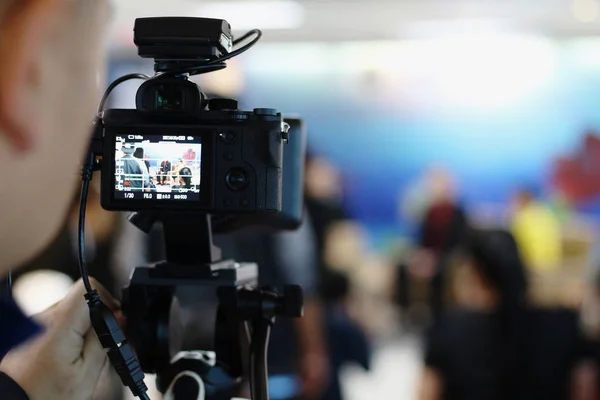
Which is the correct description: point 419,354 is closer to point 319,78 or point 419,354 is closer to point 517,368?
point 517,368

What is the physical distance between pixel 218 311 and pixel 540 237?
373cm

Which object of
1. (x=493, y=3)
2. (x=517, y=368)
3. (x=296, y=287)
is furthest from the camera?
(x=493, y=3)

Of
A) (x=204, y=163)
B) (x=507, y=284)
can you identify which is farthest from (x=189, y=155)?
(x=507, y=284)

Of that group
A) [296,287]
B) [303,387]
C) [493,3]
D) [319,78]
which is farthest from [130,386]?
[319,78]

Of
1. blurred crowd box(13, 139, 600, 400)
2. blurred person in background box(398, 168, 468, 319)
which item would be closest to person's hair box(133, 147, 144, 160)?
blurred crowd box(13, 139, 600, 400)

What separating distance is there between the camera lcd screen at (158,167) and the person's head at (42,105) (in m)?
0.43

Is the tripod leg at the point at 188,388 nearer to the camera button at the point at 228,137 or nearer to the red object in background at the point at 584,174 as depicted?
the camera button at the point at 228,137

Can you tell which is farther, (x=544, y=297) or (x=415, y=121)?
(x=415, y=121)

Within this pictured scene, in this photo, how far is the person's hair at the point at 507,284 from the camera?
9.61ft

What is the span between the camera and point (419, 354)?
4.55 m

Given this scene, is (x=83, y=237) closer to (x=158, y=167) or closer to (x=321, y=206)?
(x=158, y=167)

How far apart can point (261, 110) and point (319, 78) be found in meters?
3.83

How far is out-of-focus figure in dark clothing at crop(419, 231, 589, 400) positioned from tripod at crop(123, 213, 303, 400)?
1.99 metres

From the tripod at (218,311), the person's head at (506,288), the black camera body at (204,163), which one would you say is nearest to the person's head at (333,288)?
the person's head at (506,288)
